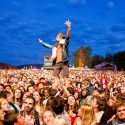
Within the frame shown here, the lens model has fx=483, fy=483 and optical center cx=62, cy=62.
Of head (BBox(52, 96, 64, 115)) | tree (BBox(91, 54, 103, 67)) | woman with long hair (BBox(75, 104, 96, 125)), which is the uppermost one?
tree (BBox(91, 54, 103, 67))

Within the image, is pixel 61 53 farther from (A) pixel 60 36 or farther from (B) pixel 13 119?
(B) pixel 13 119

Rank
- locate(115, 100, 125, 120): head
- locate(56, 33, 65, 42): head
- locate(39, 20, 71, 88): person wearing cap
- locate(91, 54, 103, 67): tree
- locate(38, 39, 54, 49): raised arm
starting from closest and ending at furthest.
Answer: locate(115, 100, 125, 120): head
locate(56, 33, 65, 42): head
locate(39, 20, 71, 88): person wearing cap
locate(38, 39, 54, 49): raised arm
locate(91, 54, 103, 67): tree

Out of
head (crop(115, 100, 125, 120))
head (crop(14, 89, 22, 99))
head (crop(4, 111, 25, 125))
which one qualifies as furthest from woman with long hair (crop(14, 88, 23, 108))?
head (crop(115, 100, 125, 120))

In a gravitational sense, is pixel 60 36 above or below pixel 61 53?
above

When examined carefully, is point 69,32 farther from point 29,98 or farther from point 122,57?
point 122,57

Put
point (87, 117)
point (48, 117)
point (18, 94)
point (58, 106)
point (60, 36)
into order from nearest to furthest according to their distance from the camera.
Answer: point (48, 117) → point (87, 117) → point (58, 106) → point (18, 94) → point (60, 36)

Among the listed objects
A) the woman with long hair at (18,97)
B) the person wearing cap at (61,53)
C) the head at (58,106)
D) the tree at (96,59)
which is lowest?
the head at (58,106)

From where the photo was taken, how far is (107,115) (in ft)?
30.0

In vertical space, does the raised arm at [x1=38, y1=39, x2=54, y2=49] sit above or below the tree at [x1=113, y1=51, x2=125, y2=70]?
below

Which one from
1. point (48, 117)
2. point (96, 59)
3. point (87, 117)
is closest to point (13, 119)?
point (48, 117)

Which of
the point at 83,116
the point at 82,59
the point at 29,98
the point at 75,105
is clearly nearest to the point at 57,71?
the point at 75,105

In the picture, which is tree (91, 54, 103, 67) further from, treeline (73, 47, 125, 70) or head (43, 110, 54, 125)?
head (43, 110, 54, 125)

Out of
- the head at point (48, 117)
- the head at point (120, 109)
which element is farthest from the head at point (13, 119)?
the head at point (120, 109)

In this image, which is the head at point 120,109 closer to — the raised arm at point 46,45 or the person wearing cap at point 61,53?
the person wearing cap at point 61,53
